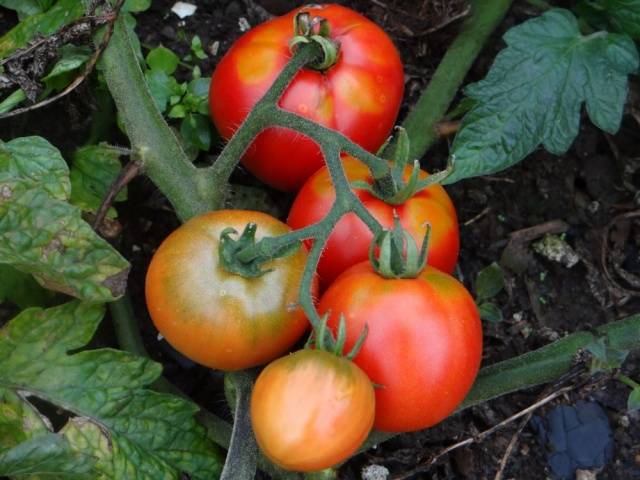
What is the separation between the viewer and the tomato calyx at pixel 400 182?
4.64ft

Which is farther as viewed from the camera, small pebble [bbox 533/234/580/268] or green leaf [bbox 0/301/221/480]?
small pebble [bbox 533/234/580/268]

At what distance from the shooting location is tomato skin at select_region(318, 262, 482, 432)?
1.30m

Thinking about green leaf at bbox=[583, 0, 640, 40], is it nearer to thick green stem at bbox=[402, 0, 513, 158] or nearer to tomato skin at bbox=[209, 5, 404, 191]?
thick green stem at bbox=[402, 0, 513, 158]

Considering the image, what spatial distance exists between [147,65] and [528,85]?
30.2 inches

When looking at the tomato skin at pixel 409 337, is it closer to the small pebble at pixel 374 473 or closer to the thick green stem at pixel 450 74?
the small pebble at pixel 374 473

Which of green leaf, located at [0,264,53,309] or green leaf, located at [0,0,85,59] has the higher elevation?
green leaf, located at [0,0,85,59]

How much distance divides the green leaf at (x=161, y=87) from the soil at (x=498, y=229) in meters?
0.12

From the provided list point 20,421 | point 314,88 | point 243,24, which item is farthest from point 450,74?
point 20,421

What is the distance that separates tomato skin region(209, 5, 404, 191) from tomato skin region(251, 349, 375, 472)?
0.53 meters

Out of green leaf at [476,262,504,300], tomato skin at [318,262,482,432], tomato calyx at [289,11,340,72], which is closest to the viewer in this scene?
tomato skin at [318,262,482,432]

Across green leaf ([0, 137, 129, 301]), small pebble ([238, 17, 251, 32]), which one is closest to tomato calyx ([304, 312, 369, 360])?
green leaf ([0, 137, 129, 301])

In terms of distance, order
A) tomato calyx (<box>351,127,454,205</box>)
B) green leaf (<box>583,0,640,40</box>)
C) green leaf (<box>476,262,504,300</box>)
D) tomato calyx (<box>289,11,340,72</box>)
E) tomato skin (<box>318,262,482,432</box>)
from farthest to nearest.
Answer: green leaf (<box>476,262,504,300</box>) < green leaf (<box>583,0,640,40</box>) < tomato calyx (<box>289,11,340,72</box>) < tomato calyx (<box>351,127,454,205</box>) < tomato skin (<box>318,262,482,432</box>)

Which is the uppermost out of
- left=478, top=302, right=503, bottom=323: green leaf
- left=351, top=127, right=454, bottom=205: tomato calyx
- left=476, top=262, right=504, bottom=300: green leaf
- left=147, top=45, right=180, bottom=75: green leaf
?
left=147, top=45, right=180, bottom=75: green leaf

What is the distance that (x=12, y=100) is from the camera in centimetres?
162
